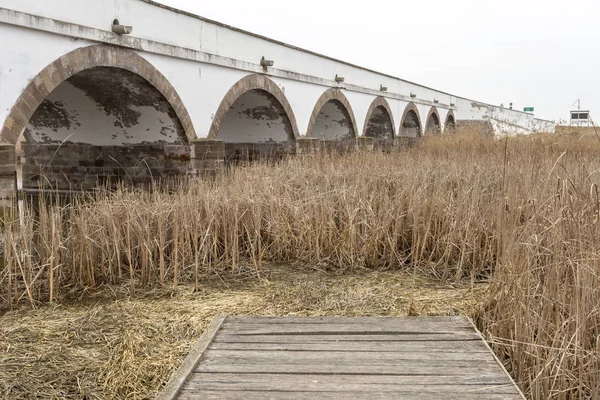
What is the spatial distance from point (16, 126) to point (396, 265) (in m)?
4.36

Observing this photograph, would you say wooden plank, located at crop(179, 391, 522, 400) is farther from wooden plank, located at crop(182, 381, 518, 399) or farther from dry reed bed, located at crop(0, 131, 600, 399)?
dry reed bed, located at crop(0, 131, 600, 399)

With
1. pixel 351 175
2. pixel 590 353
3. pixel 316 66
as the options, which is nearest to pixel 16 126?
pixel 351 175

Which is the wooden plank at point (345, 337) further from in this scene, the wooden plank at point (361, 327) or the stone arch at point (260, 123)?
the stone arch at point (260, 123)

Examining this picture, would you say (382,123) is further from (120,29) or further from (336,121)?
(120,29)

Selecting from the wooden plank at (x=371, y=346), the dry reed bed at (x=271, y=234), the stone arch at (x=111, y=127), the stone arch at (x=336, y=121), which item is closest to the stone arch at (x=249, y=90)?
the stone arch at (x=111, y=127)

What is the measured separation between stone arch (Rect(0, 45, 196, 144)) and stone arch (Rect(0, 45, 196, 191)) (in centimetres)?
2

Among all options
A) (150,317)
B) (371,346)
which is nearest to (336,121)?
(150,317)

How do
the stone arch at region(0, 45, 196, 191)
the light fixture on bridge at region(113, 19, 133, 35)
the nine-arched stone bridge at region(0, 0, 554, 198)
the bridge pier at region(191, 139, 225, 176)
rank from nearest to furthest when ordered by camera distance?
1. the nine-arched stone bridge at region(0, 0, 554, 198)
2. the light fixture on bridge at region(113, 19, 133, 35)
3. the stone arch at region(0, 45, 196, 191)
4. the bridge pier at region(191, 139, 225, 176)

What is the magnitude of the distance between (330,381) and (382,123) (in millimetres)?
19182

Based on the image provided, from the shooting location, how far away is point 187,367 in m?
2.32

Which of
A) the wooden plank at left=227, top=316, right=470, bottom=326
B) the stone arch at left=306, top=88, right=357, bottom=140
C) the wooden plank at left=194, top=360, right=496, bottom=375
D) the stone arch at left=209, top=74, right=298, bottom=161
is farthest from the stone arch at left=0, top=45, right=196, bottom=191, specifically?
the stone arch at left=306, top=88, right=357, bottom=140

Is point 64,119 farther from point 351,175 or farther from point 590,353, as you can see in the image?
point 590,353

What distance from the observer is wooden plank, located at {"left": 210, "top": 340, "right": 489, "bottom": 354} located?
8.16ft

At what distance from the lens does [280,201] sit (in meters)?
5.27
